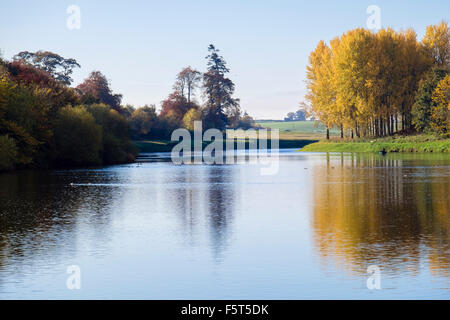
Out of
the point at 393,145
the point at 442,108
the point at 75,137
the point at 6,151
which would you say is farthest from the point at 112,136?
the point at 442,108

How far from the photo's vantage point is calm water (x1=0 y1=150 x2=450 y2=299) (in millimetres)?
12484

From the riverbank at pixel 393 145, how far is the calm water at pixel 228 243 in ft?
158

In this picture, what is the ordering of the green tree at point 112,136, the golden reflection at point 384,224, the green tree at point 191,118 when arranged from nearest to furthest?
1. the golden reflection at point 384,224
2. the green tree at point 112,136
3. the green tree at point 191,118

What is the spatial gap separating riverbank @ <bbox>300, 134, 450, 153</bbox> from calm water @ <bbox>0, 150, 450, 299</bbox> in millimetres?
48071

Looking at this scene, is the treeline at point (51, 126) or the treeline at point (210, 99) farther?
the treeline at point (210, 99)

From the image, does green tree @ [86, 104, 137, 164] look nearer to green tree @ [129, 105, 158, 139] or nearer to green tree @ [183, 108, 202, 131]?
green tree @ [129, 105, 158, 139]

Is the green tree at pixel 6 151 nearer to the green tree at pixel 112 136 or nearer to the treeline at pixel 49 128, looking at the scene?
the treeline at pixel 49 128

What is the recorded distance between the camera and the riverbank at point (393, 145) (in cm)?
7906

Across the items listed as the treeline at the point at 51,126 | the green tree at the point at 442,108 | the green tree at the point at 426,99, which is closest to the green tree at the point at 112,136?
the treeline at the point at 51,126

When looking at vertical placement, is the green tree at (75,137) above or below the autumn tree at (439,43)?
below

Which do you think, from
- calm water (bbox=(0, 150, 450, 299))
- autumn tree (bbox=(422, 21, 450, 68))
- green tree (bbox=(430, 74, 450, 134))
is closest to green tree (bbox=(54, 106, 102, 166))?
calm water (bbox=(0, 150, 450, 299))

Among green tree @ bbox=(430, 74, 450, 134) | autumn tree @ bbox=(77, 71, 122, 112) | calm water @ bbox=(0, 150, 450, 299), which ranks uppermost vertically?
autumn tree @ bbox=(77, 71, 122, 112)

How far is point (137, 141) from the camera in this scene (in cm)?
12356
